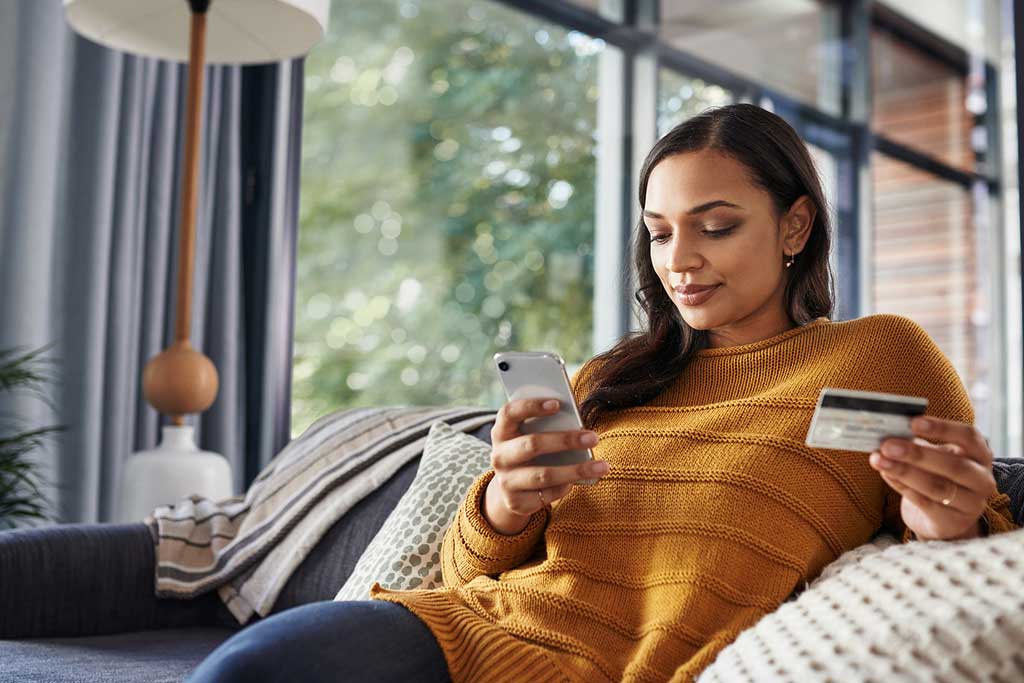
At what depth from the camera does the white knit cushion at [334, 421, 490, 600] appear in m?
1.55

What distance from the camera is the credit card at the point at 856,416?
3.15 feet

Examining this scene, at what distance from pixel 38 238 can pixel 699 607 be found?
1.98 m

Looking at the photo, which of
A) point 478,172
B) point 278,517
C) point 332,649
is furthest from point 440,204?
point 332,649

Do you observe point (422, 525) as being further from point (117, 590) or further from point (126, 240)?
point (126, 240)

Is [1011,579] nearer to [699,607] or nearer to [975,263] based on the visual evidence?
[699,607]

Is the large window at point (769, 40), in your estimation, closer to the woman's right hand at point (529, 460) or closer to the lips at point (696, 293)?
the lips at point (696, 293)

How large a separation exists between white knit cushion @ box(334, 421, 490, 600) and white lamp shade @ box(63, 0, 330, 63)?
1.10 metres

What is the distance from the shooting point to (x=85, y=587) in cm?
184

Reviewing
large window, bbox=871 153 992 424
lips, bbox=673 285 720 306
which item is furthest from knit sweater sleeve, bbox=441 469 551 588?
large window, bbox=871 153 992 424

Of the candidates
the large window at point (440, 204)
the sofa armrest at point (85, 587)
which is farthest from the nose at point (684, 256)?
the large window at point (440, 204)

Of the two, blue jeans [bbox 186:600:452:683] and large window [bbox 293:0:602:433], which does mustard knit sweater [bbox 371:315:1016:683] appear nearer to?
blue jeans [bbox 186:600:452:683]

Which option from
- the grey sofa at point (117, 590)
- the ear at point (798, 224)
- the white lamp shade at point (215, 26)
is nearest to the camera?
the ear at point (798, 224)

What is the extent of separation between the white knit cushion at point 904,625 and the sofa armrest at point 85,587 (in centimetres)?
118

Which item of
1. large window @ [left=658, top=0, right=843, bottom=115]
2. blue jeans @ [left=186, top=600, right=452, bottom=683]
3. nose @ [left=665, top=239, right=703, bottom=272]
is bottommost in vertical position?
blue jeans @ [left=186, top=600, right=452, bottom=683]
